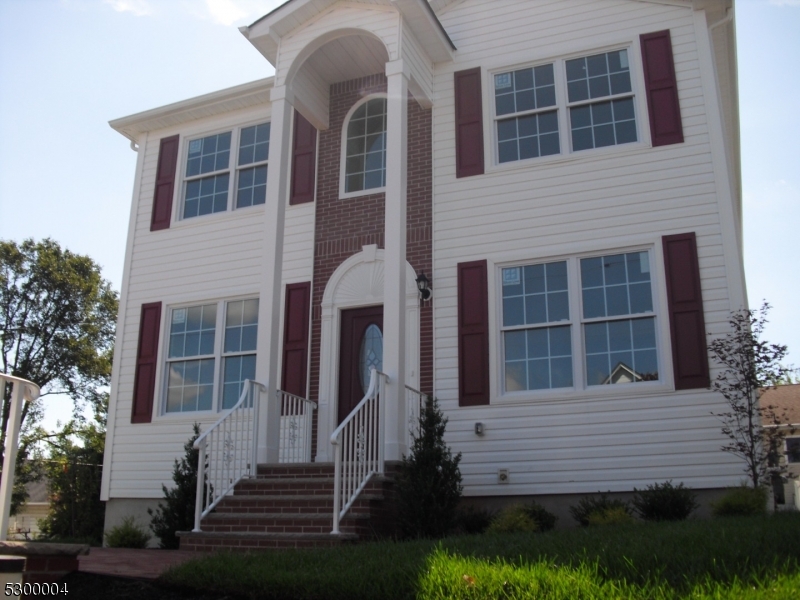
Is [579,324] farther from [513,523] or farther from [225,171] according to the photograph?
[225,171]

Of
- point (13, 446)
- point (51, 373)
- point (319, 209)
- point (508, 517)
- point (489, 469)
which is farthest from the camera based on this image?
point (51, 373)

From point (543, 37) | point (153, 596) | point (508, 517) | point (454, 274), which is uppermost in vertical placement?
point (543, 37)

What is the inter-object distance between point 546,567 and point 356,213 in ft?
23.3

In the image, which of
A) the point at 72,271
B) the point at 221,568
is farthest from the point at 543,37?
the point at 72,271

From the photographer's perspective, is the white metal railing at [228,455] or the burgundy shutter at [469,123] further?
the burgundy shutter at [469,123]

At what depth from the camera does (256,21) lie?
404 inches

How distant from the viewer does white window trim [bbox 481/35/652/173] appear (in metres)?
9.73

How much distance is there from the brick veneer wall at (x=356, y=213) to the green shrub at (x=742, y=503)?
375 cm

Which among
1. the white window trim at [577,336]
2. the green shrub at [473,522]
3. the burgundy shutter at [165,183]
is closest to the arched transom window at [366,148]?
the white window trim at [577,336]

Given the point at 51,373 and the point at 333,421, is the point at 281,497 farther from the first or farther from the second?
the point at 51,373

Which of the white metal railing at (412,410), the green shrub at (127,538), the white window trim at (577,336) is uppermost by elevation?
the white window trim at (577,336)

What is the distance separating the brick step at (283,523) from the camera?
23.9 feet

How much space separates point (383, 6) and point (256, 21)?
5.63ft

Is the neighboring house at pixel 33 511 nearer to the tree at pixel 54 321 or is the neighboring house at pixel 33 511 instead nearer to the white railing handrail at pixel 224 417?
the tree at pixel 54 321
